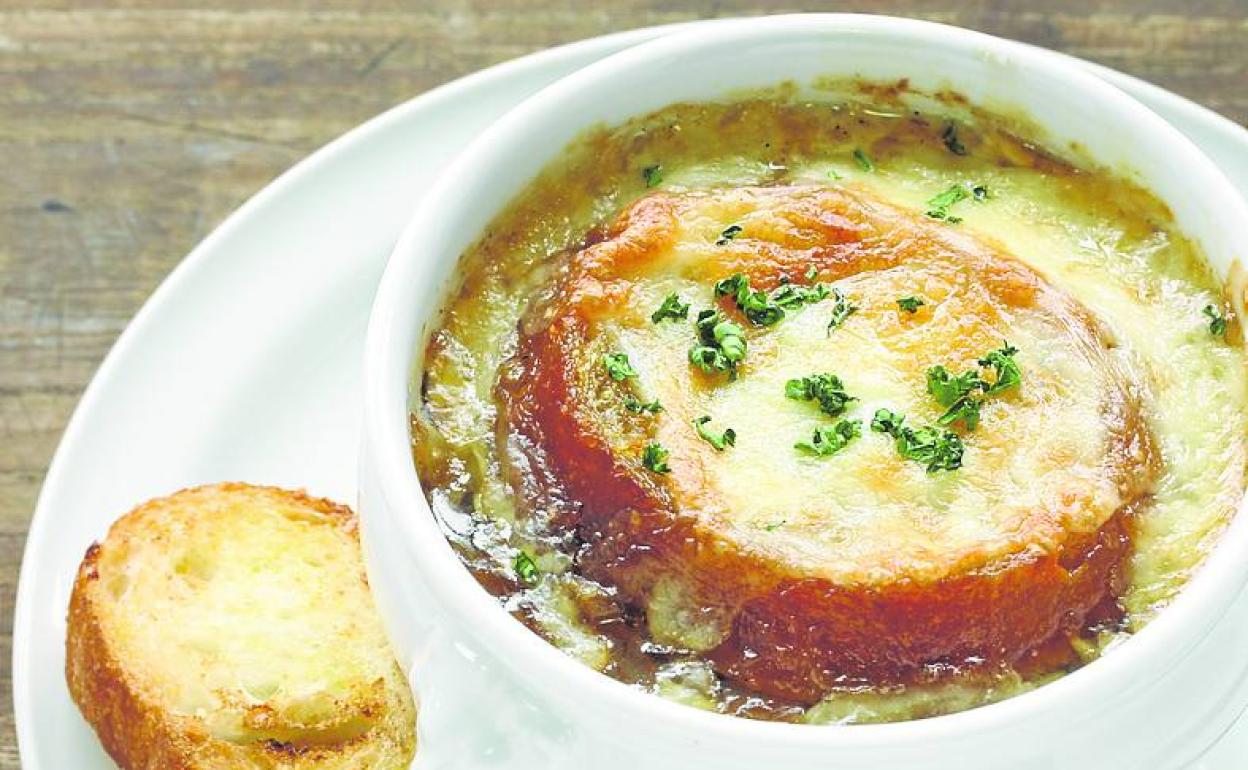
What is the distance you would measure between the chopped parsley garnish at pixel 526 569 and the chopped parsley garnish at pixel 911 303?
52 cm

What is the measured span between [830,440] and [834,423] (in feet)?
0.11

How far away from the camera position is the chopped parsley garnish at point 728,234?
198cm

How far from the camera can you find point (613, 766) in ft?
5.48

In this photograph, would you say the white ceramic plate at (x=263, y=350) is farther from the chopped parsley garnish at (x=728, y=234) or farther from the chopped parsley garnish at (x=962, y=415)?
the chopped parsley garnish at (x=962, y=415)

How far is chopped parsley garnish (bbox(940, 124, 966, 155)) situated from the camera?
2160 mm

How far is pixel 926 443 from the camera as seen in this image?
1.79 meters

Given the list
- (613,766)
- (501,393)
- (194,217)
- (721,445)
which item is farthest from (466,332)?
(194,217)

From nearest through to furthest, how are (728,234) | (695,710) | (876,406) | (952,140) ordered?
1. (695,710)
2. (876,406)
3. (728,234)
4. (952,140)

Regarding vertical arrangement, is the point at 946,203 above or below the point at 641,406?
above

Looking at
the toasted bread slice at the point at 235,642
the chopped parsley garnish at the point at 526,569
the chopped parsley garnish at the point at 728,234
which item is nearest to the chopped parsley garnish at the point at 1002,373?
the chopped parsley garnish at the point at 728,234

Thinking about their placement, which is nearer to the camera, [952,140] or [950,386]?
[950,386]

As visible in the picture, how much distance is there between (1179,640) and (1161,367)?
403 mm

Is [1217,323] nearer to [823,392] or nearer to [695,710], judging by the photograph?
[823,392]

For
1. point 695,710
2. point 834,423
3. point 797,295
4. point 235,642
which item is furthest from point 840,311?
point 235,642
